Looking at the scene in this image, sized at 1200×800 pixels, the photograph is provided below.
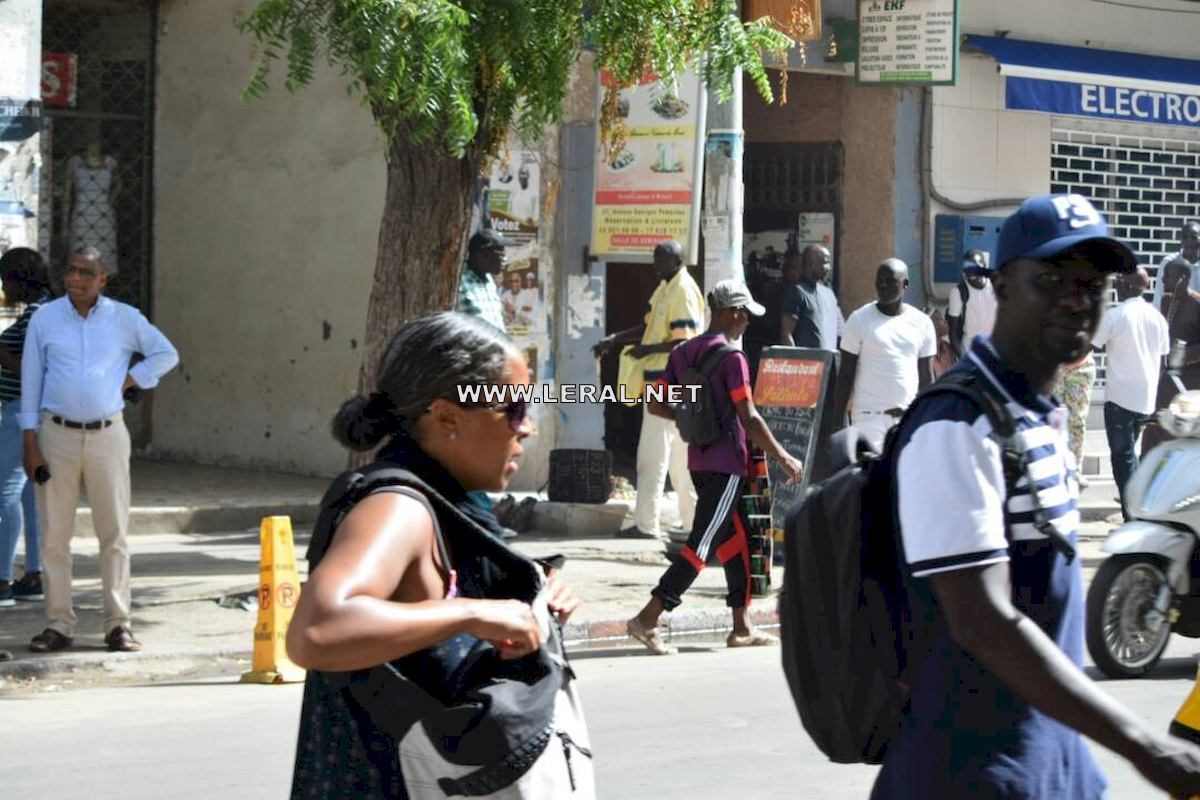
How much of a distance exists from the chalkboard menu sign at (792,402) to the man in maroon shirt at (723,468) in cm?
251

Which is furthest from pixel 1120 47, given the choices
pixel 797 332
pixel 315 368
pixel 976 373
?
pixel 976 373

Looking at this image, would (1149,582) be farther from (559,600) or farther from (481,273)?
(559,600)

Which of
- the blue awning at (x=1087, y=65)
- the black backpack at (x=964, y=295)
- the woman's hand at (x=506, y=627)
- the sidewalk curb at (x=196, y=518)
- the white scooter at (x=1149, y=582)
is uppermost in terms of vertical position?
the blue awning at (x=1087, y=65)

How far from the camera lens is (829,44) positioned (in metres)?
16.3

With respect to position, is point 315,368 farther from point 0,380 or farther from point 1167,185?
point 1167,185

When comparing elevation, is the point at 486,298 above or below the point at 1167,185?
below

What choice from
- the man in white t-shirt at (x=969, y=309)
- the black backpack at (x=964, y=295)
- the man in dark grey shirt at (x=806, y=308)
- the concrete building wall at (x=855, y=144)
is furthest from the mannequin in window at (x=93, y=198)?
the black backpack at (x=964, y=295)

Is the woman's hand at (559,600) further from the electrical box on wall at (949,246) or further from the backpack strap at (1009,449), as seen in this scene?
the electrical box on wall at (949,246)

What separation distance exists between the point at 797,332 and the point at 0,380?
23.0 feet

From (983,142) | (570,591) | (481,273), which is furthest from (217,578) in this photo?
(983,142)

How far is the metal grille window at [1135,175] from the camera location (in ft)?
61.8

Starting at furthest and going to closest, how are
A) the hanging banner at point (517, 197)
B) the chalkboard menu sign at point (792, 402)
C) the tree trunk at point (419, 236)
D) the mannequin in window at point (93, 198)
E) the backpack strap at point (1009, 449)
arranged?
the mannequin in window at point (93, 198) < the hanging banner at point (517, 197) < the chalkboard menu sign at point (792, 402) < the tree trunk at point (419, 236) < the backpack strap at point (1009, 449)

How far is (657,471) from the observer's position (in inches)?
495

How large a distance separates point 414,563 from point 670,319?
32.3ft
